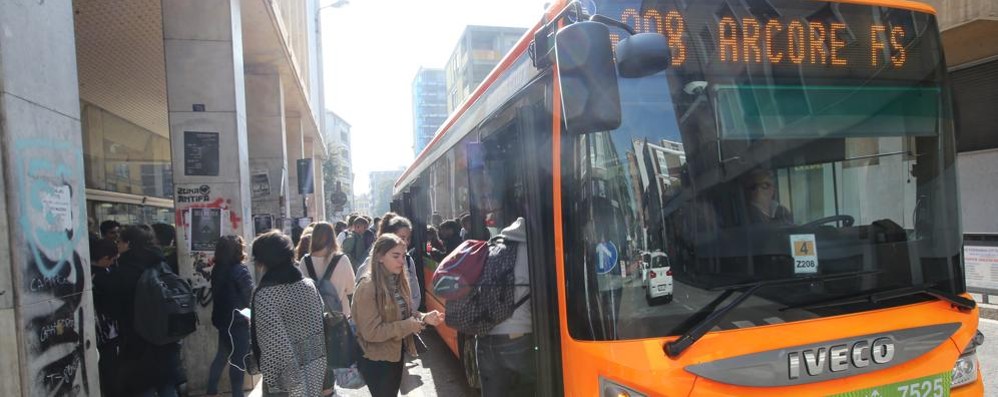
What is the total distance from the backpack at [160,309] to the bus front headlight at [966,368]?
4869mm

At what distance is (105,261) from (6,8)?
215cm

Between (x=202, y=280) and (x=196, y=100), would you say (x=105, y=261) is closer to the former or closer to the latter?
(x=202, y=280)

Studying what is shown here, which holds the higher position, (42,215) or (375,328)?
(42,215)

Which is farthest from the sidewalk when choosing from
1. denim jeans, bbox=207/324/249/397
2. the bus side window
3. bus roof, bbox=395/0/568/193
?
bus roof, bbox=395/0/568/193

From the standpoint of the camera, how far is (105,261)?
14.1 ft

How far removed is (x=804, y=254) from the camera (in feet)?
8.71

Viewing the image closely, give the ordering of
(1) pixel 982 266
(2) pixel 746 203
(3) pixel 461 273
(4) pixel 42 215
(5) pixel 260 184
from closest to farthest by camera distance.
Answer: (2) pixel 746 203 < (4) pixel 42 215 < (3) pixel 461 273 < (1) pixel 982 266 < (5) pixel 260 184

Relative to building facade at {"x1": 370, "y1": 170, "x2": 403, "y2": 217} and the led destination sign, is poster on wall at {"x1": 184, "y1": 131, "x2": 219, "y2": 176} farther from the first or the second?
building facade at {"x1": 370, "y1": 170, "x2": 403, "y2": 217}

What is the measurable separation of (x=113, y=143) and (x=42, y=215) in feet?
42.7

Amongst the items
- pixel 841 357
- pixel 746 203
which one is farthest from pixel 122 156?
pixel 841 357

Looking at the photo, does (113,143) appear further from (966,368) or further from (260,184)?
(966,368)

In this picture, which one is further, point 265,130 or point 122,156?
point 122,156

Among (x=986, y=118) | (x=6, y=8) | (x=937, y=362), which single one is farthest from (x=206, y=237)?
(x=986, y=118)

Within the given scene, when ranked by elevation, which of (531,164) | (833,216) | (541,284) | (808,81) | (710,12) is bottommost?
(541,284)
